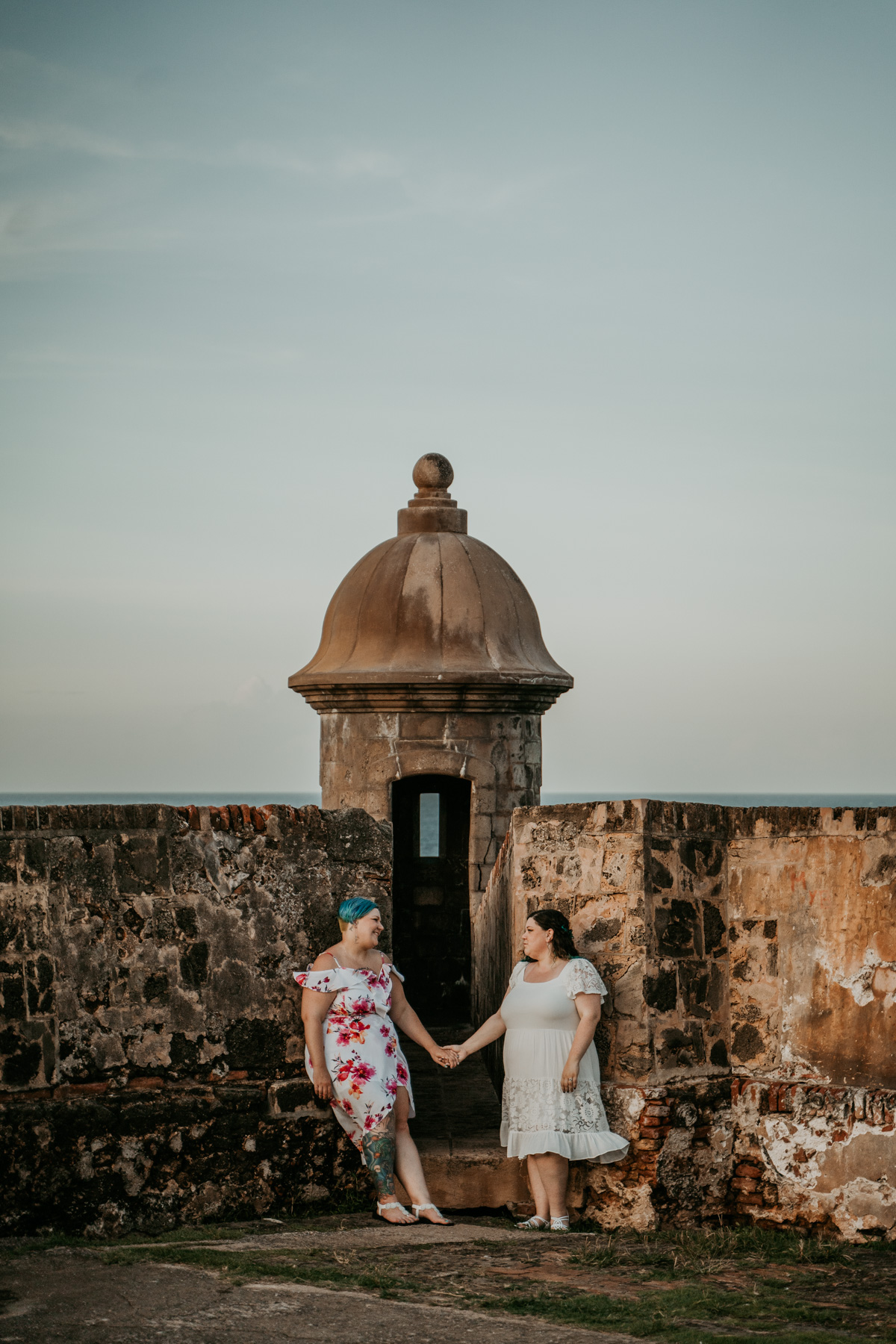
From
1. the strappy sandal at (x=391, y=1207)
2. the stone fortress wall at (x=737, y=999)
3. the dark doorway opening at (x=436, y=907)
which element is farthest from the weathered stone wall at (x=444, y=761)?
the strappy sandal at (x=391, y=1207)

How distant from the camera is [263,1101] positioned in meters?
6.06

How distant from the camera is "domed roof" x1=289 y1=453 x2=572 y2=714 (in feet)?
36.1

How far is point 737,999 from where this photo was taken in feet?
20.8

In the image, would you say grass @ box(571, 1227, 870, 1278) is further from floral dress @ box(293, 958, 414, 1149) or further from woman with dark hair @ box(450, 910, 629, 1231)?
floral dress @ box(293, 958, 414, 1149)

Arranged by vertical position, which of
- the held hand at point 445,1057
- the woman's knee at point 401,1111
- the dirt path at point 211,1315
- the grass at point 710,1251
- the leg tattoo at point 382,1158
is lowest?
the grass at point 710,1251

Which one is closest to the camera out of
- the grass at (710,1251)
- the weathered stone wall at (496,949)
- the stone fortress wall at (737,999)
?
the grass at (710,1251)

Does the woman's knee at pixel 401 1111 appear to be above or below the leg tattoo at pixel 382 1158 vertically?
above

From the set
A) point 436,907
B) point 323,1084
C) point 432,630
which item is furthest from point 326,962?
point 436,907

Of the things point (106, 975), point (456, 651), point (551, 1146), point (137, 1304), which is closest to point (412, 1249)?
point (551, 1146)

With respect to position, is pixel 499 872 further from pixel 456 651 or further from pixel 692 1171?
pixel 456 651

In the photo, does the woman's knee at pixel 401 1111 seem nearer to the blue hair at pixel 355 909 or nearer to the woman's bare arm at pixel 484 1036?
the woman's bare arm at pixel 484 1036

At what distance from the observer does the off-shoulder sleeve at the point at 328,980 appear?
5926 mm

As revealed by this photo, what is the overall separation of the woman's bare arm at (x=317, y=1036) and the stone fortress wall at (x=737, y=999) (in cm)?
106

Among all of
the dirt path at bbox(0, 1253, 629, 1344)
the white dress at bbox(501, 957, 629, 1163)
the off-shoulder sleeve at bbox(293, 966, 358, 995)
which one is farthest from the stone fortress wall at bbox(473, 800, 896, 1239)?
the dirt path at bbox(0, 1253, 629, 1344)
